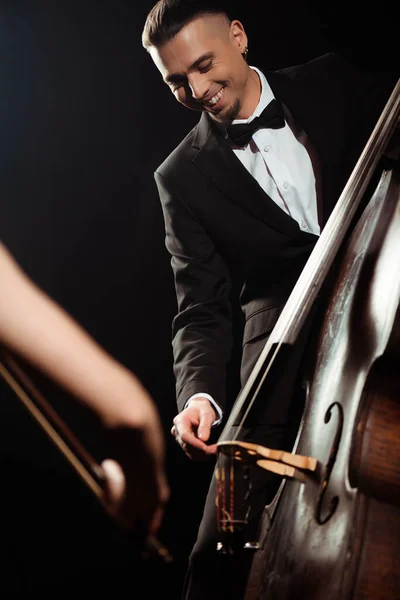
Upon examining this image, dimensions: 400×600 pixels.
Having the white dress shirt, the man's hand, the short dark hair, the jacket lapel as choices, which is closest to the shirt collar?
the white dress shirt

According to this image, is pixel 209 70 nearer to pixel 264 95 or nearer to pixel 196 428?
pixel 264 95

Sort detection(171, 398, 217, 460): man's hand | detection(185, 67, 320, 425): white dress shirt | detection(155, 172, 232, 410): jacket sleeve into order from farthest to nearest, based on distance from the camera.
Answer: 1. detection(185, 67, 320, 425): white dress shirt
2. detection(155, 172, 232, 410): jacket sleeve
3. detection(171, 398, 217, 460): man's hand

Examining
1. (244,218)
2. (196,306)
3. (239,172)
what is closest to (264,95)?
(239,172)

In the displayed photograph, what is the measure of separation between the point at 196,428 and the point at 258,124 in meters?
0.83

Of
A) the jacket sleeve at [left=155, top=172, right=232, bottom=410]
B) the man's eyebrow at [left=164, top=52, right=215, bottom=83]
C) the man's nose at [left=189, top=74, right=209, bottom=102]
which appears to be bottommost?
the jacket sleeve at [left=155, top=172, right=232, bottom=410]

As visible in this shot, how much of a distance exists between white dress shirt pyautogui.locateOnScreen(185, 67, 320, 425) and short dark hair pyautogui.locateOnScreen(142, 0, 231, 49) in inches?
9.8

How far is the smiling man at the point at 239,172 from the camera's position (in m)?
1.57

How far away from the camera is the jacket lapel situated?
5.19ft

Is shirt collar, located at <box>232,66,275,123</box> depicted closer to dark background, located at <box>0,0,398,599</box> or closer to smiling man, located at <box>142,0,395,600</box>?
smiling man, located at <box>142,0,395,600</box>

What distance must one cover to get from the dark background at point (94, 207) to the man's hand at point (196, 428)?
0.75 m

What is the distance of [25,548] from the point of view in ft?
6.73

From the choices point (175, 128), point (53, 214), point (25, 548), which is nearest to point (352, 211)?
point (175, 128)

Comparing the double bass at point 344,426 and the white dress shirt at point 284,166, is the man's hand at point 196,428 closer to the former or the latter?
the double bass at point 344,426

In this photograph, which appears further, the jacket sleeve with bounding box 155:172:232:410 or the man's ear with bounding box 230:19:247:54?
the man's ear with bounding box 230:19:247:54
